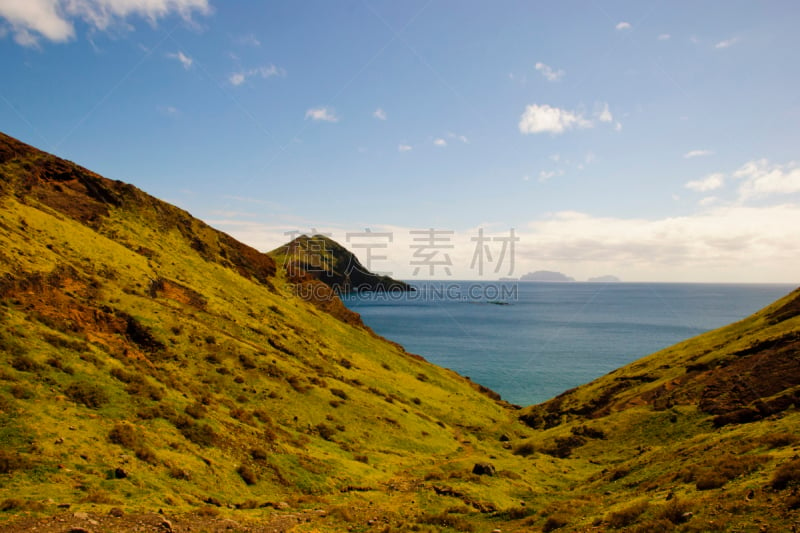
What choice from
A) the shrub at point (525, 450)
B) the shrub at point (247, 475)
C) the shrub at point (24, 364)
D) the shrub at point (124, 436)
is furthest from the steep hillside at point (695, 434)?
the shrub at point (24, 364)

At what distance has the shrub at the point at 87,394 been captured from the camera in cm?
2009

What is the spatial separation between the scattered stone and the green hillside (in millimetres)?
147

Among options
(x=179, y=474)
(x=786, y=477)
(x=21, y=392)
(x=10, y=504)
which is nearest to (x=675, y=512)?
(x=786, y=477)

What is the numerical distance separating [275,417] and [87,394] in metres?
13.0

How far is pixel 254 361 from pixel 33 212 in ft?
82.7

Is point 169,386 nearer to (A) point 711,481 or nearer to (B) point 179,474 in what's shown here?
(B) point 179,474

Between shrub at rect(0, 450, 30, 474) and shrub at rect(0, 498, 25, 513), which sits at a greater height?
shrub at rect(0, 450, 30, 474)

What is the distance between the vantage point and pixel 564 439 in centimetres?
4272

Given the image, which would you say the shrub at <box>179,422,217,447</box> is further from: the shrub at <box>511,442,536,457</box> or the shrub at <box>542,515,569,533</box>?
the shrub at <box>511,442,536,457</box>

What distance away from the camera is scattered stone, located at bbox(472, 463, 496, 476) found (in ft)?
94.7

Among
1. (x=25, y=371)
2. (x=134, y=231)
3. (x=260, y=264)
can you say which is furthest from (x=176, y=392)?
(x=260, y=264)

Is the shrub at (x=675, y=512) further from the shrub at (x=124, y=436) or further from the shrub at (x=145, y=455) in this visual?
the shrub at (x=124, y=436)

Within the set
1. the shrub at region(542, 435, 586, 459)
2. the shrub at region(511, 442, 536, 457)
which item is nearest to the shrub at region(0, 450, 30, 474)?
the shrub at region(511, 442, 536, 457)

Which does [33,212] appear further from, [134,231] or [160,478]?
[160,478]
